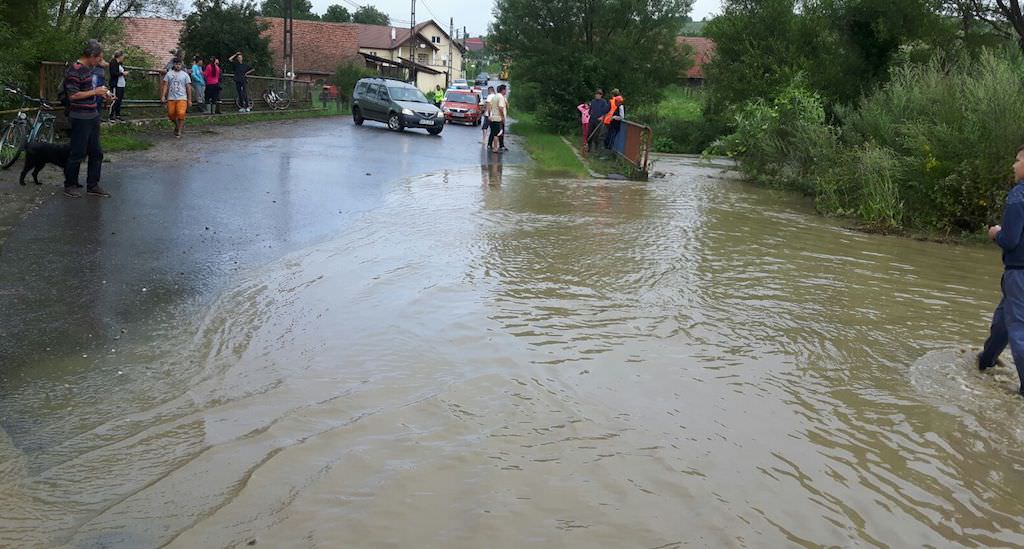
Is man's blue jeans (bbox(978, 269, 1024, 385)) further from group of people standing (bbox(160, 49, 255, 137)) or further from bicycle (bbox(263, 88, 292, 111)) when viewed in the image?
bicycle (bbox(263, 88, 292, 111))

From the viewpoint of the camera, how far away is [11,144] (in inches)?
499

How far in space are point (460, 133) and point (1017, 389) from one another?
26.9m

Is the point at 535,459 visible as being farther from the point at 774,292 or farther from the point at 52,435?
the point at 774,292

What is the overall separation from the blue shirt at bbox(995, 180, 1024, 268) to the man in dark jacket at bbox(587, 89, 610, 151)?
1740 cm

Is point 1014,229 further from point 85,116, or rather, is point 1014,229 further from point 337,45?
point 337,45

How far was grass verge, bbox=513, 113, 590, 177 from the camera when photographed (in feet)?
62.8

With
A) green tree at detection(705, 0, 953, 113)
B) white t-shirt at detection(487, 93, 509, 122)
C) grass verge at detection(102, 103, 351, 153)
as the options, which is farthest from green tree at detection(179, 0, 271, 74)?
green tree at detection(705, 0, 953, 113)

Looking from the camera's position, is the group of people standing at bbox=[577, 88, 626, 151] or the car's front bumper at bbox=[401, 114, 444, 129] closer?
the group of people standing at bbox=[577, 88, 626, 151]

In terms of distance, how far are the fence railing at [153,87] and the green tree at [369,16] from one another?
8819cm

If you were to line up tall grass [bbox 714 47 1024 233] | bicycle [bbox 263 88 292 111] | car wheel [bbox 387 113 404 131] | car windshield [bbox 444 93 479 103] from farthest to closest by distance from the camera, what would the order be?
1. car windshield [bbox 444 93 479 103]
2. bicycle [bbox 263 88 292 111]
3. car wheel [bbox 387 113 404 131]
4. tall grass [bbox 714 47 1024 233]

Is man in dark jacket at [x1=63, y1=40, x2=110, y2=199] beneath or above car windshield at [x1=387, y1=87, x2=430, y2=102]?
beneath

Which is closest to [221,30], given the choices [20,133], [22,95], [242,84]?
[242,84]

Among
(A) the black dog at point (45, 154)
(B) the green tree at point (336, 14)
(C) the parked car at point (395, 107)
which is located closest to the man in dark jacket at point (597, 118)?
(C) the parked car at point (395, 107)

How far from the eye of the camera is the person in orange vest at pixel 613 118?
69.3 ft
